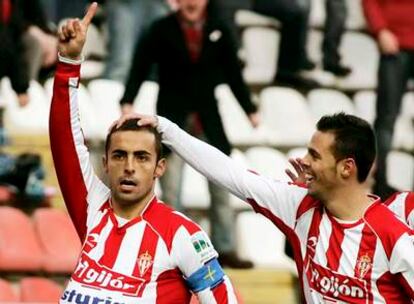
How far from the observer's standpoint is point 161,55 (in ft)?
26.2

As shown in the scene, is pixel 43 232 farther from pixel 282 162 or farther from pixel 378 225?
pixel 378 225

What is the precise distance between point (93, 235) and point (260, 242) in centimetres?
363

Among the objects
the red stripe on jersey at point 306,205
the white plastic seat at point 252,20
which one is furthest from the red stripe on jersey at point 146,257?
the white plastic seat at point 252,20

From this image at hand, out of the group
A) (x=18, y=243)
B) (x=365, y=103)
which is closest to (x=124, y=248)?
(x=18, y=243)

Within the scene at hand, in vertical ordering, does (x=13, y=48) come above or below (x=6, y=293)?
above

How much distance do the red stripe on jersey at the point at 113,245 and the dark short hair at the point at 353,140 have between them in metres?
0.73

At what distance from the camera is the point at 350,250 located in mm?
4668

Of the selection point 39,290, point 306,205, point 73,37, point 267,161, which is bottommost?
point 39,290

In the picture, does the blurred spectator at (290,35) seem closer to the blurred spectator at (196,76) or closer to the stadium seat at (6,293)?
the blurred spectator at (196,76)

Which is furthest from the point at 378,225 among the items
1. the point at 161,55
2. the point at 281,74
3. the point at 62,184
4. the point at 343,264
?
the point at 281,74

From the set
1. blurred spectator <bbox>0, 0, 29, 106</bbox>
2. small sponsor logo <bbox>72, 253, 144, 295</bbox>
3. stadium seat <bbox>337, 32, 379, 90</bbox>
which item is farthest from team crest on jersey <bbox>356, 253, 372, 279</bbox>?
stadium seat <bbox>337, 32, 379, 90</bbox>

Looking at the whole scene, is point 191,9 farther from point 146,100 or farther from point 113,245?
point 113,245

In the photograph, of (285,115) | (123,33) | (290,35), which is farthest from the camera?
(290,35)

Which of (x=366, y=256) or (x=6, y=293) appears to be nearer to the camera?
(x=366, y=256)
